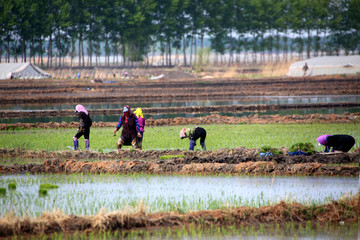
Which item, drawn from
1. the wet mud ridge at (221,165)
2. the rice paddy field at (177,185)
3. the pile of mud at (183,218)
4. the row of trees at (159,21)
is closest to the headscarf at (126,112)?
the rice paddy field at (177,185)

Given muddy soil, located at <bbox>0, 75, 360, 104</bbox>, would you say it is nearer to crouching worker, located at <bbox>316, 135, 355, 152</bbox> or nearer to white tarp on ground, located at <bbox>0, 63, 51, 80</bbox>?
white tarp on ground, located at <bbox>0, 63, 51, 80</bbox>

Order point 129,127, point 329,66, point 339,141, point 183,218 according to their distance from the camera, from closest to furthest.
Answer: point 183,218 → point 339,141 → point 129,127 → point 329,66

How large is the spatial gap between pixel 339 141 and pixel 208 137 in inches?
277

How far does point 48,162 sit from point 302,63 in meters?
53.8

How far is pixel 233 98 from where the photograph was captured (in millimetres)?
A: 40938

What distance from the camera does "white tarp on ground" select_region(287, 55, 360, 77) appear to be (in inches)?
2354

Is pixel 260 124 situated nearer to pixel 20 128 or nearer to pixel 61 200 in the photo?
pixel 20 128

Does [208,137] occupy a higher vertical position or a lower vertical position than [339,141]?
lower

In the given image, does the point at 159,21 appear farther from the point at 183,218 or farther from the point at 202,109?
the point at 183,218

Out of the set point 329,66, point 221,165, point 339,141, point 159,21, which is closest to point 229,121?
point 339,141

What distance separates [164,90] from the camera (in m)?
48.1

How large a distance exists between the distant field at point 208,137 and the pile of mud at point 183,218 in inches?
286

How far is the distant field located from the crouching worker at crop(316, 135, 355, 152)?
2.02m

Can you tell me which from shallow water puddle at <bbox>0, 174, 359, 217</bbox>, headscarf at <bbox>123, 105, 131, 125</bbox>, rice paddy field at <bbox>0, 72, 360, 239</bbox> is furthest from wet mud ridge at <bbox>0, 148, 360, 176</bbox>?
headscarf at <bbox>123, 105, 131, 125</bbox>
